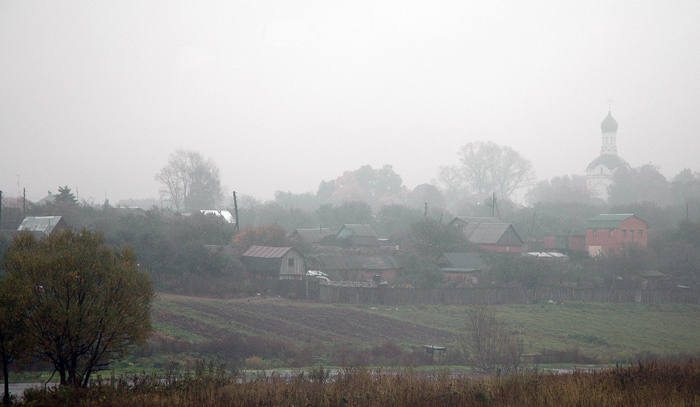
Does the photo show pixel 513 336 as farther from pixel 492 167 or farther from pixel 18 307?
pixel 492 167

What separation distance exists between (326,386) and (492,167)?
125 metres

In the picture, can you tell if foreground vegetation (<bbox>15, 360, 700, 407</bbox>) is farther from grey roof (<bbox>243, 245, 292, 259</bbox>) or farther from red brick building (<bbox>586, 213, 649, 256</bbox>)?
red brick building (<bbox>586, 213, 649, 256</bbox>)

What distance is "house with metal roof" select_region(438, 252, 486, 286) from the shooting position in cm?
5234

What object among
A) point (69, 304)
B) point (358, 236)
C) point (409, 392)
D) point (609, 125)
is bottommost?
point (409, 392)

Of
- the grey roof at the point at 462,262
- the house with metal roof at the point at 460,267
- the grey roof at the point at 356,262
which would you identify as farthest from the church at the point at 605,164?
the grey roof at the point at 356,262

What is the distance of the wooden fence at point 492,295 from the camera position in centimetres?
4181

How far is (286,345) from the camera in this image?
25.9 m

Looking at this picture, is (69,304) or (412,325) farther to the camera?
(412,325)

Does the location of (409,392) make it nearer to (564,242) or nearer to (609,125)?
(564,242)

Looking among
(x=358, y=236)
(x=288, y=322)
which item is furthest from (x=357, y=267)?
(x=358, y=236)

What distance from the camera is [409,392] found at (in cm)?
1169

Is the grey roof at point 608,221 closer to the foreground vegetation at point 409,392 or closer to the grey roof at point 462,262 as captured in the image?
the grey roof at point 462,262

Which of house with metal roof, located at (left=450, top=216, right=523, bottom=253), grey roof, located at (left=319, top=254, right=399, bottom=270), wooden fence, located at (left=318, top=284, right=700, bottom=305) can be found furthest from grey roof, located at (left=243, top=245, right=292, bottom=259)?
house with metal roof, located at (left=450, top=216, right=523, bottom=253)

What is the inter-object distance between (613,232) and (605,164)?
69915 millimetres
